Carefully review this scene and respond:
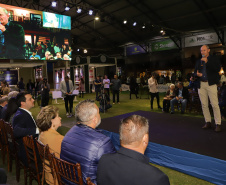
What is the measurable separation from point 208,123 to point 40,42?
9226 mm

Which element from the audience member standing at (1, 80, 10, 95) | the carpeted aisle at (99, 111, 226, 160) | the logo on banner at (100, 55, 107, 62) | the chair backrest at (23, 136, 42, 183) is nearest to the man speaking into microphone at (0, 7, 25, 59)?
the audience member standing at (1, 80, 10, 95)

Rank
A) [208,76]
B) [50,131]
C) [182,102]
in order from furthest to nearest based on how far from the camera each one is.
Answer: [182,102]
[208,76]
[50,131]

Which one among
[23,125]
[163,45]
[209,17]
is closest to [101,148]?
[23,125]

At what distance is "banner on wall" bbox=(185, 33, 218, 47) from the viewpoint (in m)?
15.5

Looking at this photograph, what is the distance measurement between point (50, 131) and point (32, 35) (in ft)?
30.0

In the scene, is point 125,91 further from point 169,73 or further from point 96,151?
point 96,151

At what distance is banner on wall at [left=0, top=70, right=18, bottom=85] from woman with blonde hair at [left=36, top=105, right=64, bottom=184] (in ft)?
54.7

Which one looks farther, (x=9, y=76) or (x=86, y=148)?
(x=9, y=76)

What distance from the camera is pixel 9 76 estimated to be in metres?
17.0

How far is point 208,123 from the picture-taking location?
3.72m

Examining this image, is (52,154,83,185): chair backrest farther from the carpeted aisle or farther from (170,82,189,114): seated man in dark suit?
(170,82,189,114): seated man in dark suit

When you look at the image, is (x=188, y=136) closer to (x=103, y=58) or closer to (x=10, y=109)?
(x=10, y=109)

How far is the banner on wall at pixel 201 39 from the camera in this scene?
1548 cm

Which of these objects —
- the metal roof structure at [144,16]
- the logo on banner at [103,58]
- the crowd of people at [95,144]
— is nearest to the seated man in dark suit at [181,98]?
the crowd of people at [95,144]
